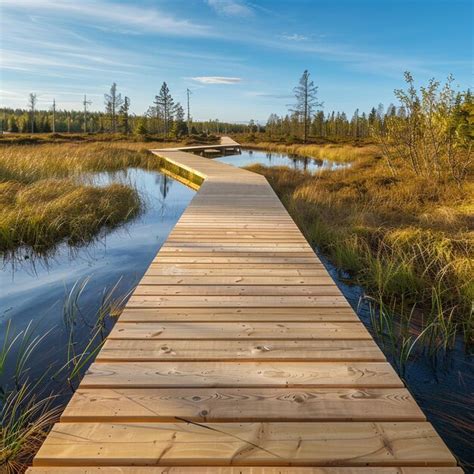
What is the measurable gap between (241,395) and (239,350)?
0.38 meters

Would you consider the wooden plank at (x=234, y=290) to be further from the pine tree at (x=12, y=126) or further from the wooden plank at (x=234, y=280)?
the pine tree at (x=12, y=126)

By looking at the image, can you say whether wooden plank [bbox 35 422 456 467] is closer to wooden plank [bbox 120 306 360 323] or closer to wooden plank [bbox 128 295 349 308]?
wooden plank [bbox 120 306 360 323]

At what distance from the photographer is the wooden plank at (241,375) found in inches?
68.3

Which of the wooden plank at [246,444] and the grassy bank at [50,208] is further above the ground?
the grassy bank at [50,208]

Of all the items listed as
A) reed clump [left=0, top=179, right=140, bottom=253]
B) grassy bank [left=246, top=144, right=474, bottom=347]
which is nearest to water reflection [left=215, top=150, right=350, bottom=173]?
grassy bank [left=246, top=144, right=474, bottom=347]

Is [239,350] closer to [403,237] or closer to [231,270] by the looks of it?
[231,270]

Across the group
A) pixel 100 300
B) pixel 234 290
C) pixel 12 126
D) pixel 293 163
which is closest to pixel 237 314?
pixel 234 290

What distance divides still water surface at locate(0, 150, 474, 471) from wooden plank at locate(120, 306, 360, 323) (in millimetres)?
718

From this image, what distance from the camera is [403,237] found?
5.25 meters

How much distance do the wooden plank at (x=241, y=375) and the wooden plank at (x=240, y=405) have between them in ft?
0.15

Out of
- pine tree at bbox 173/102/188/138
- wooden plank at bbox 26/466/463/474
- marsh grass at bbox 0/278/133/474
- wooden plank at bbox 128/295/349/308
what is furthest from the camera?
pine tree at bbox 173/102/188/138

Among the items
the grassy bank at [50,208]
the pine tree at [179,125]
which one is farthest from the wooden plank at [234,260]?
the pine tree at [179,125]

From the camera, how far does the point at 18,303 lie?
13.1 feet

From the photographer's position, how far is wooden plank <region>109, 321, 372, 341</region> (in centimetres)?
218
